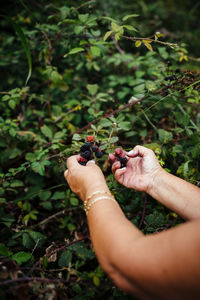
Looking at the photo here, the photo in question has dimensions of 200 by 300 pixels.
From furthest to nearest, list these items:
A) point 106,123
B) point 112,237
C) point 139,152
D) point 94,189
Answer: point 106,123
point 139,152
point 94,189
point 112,237

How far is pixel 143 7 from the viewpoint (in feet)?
13.3

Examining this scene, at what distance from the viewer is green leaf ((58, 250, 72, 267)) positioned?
1347 millimetres

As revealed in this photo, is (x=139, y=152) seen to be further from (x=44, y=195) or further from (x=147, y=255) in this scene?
(x=44, y=195)

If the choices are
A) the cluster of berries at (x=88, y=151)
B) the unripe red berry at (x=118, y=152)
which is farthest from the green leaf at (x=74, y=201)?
the unripe red berry at (x=118, y=152)

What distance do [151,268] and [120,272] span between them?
150 mm

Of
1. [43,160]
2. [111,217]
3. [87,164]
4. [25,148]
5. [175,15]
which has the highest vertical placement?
[175,15]

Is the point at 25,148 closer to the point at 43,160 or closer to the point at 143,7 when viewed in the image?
the point at 43,160

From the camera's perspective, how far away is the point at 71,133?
2000 millimetres

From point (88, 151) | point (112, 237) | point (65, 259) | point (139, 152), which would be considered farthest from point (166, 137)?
point (65, 259)

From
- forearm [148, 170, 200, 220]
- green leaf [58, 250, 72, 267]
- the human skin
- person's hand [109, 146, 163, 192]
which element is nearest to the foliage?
green leaf [58, 250, 72, 267]

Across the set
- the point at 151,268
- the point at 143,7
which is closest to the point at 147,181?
the point at 151,268

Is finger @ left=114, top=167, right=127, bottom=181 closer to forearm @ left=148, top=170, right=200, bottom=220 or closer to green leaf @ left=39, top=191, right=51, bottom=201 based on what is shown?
forearm @ left=148, top=170, right=200, bottom=220

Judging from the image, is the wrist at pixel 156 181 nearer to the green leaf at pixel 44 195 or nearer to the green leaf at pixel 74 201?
the green leaf at pixel 74 201

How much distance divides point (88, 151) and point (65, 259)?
0.78m
